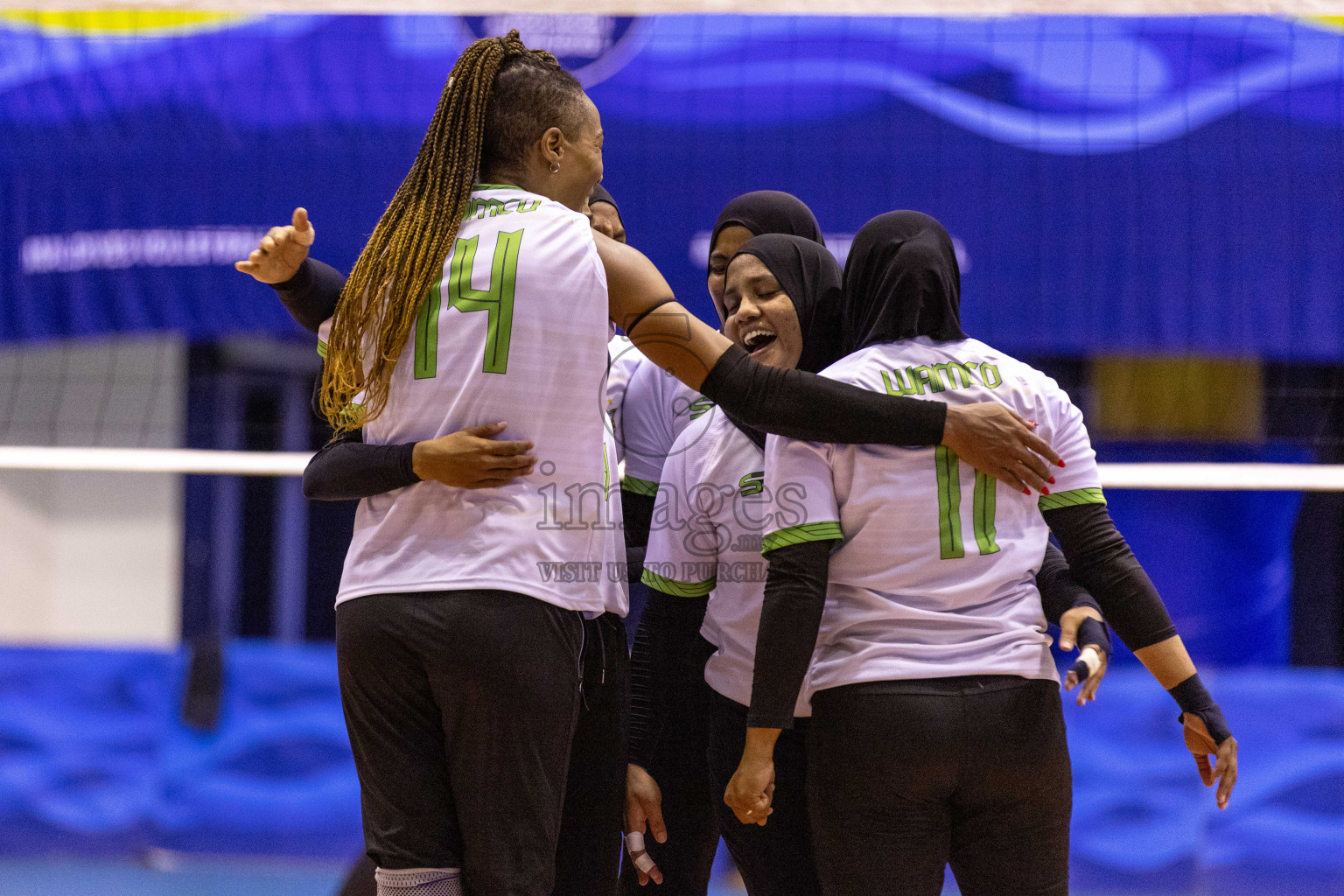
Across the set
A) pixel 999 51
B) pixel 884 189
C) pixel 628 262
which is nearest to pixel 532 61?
pixel 628 262

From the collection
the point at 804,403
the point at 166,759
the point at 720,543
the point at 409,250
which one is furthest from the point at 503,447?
the point at 166,759

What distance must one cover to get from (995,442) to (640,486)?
890mm

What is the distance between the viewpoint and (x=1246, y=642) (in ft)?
14.0

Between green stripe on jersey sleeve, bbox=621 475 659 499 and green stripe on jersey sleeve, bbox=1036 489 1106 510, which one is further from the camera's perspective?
green stripe on jersey sleeve, bbox=621 475 659 499

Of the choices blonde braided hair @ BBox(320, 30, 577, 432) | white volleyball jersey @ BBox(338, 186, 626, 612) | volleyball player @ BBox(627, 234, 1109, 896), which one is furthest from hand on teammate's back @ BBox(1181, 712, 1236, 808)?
blonde braided hair @ BBox(320, 30, 577, 432)

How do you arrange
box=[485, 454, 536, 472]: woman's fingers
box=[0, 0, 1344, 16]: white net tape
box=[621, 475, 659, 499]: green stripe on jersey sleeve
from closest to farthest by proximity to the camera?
box=[485, 454, 536, 472]: woman's fingers < box=[621, 475, 659, 499]: green stripe on jersey sleeve < box=[0, 0, 1344, 16]: white net tape

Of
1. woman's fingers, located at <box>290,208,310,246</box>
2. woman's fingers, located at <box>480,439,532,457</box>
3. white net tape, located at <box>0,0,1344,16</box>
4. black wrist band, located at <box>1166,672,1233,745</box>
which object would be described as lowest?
black wrist band, located at <box>1166,672,1233,745</box>

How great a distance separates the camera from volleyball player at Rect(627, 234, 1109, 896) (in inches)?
70.2

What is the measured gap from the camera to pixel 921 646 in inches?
57.8

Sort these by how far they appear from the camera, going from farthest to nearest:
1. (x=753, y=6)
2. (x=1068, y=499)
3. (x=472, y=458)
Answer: (x=753, y=6) < (x=1068, y=499) < (x=472, y=458)

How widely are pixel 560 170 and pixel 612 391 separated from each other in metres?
0.83

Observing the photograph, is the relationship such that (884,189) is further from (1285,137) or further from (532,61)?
(532,61)

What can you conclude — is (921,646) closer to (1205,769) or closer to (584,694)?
(584,694)

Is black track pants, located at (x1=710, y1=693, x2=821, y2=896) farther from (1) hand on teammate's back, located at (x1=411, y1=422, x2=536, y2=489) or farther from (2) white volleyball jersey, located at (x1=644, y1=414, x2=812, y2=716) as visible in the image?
(1) hand on teammate's back, located at (x1=411, y1=422, x2=536, y2=489)
